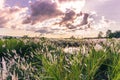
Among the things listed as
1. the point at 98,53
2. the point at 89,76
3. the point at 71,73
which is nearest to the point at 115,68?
the point at 89,76

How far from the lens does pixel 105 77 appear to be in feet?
25.5

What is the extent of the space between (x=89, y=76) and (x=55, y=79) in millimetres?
719

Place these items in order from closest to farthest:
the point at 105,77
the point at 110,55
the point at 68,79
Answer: the point at 68,79
the point at 105,77
the point at 110,55

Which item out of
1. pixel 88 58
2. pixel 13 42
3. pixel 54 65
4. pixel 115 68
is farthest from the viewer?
pixel 13 42

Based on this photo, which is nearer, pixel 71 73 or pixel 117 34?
pixel 71 73

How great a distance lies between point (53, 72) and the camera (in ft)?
18.2

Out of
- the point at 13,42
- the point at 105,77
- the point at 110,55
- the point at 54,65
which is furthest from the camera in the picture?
the point at 13,42

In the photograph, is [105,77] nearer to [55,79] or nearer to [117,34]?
[55,79]

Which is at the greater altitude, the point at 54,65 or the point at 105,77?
the point at 54,65

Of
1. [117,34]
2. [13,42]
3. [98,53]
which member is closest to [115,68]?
[98,53]

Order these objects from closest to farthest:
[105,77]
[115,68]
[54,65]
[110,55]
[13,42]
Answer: [54,65]
[115,68]
[105,77]
[110,55]
[13,42]

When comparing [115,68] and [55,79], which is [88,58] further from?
[55,79]

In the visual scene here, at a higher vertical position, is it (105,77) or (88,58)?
(88,58)

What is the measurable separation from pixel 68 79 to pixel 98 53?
3.12 m
